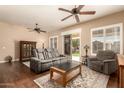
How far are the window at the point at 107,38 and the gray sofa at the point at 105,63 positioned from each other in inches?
19.9

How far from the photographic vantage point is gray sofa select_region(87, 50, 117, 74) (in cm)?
348

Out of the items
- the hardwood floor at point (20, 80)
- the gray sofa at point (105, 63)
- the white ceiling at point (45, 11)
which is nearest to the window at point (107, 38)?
the gray sofa at point (105, 63)

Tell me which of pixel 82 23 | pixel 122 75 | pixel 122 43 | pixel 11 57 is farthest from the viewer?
pixel 11 57

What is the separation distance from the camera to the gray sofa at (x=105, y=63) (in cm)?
348

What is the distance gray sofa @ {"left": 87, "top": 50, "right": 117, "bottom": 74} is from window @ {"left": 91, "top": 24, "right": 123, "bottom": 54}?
51 cm

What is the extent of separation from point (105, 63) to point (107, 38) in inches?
65.7

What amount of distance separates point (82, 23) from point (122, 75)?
15.4 feet

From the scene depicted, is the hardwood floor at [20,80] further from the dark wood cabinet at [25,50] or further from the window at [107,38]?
the dark wood cabinet at [25,50]

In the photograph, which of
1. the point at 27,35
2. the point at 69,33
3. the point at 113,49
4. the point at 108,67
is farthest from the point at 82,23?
the point at 27,35

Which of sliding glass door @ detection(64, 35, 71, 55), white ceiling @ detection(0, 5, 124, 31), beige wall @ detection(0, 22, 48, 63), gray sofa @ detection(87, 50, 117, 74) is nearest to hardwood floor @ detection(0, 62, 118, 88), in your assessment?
gray sofa @ detection(87, 50, 117, 74)

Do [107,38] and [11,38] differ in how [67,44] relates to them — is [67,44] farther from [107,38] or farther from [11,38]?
[11,38]
